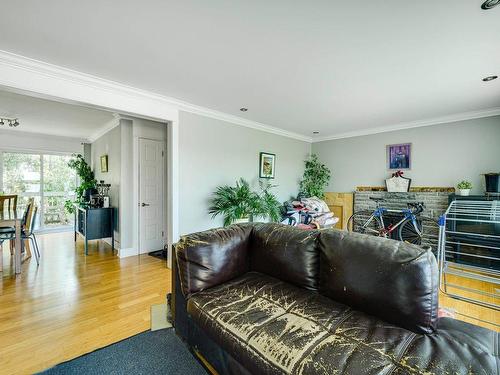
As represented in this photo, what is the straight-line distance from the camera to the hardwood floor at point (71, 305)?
1747mm

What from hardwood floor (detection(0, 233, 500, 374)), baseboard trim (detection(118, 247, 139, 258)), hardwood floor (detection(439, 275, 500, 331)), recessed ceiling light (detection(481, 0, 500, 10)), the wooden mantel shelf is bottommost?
hardwood floor (detection(439, 275, 500, 331))

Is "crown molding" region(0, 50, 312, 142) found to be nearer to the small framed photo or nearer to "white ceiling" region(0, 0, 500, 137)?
"white ceiling" region(0, 0, 500, 137)

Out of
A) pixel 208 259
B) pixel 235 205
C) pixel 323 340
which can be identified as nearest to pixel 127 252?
pixel 235 205

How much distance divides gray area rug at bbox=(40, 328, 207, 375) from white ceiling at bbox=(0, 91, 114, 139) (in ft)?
11.5

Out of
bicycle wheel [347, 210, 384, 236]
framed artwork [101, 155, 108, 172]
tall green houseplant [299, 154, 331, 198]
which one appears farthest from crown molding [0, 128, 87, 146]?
bicycle wheel [347, 210, 384, 236]

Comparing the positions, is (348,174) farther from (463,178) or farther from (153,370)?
(153,370)

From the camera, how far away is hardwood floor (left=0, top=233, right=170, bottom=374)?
1.75 meters

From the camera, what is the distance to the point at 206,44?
2002 mm

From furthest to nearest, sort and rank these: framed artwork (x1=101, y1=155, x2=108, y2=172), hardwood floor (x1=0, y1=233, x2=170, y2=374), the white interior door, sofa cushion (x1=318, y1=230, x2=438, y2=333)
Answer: framed artwork (x1=101, y1=155, x2=108, y2=172) → the white interior door → hardwood floor (x1=0, y1=233, x2=170, y2=374) → sofa cushion (x1=318, y1=230, x2=438, y2=333)

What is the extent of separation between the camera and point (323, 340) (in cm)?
112

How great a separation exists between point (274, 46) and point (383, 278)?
1939mm

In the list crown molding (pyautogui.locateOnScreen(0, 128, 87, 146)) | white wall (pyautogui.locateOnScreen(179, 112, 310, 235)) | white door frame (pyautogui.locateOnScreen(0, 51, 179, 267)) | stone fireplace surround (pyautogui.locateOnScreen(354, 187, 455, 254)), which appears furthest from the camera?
crown molding (pyautogui.locateOnScreen(0, 128, 87, 146))

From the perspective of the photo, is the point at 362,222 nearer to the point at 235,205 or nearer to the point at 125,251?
the point at 235,205

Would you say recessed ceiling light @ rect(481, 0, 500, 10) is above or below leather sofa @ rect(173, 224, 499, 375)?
above
